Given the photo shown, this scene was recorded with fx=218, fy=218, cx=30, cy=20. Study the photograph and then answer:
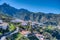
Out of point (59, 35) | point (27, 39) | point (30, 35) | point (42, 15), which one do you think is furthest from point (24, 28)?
point (42, 15)

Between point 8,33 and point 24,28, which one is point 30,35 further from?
point 8,33

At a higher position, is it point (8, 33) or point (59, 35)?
point (8, 33)

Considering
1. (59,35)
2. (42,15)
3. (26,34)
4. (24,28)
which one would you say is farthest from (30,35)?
(42,15)

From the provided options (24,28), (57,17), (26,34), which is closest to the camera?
(26,34)

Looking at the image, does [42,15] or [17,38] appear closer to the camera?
[17,38]

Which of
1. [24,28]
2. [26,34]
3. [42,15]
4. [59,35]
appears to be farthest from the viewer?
[42,15]

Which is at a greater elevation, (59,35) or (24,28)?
(24,28)

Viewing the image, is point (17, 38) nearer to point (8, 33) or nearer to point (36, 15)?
point (8, 33)

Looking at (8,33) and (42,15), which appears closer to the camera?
(8,33)

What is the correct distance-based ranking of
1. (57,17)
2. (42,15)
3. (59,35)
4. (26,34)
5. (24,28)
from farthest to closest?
(42,15) < (57,17) < (59,35) < (24,28) < (26,34)
